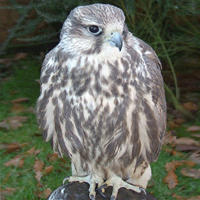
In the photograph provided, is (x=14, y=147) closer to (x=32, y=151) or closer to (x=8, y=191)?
(x=32, y=151)

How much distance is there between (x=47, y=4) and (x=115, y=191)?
2623 mm

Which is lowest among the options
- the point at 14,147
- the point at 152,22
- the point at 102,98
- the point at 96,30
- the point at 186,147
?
the point at 14,147

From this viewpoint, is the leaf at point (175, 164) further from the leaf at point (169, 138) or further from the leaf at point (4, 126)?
the leaf at point (4, 126)

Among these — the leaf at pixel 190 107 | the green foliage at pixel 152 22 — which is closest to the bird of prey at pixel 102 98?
the green foliage at pixel 152 22

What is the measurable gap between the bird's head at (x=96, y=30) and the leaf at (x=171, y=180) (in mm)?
1866

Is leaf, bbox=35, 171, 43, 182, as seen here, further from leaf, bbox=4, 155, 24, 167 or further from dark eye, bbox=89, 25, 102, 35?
dark eye, bbox=89, 25, 102, 35

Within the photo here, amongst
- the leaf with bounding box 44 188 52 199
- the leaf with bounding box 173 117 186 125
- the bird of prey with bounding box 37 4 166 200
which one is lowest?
the leaf with bounding box 173 117 186 125

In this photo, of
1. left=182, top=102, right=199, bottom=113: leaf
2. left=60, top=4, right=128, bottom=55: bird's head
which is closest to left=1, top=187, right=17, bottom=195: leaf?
left=60, top=4, right=128, bottom=55: bird's head

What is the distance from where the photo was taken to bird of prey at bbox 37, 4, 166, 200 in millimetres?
2078

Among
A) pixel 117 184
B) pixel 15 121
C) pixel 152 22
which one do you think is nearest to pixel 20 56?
pixel 15 121

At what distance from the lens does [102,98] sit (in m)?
2.15

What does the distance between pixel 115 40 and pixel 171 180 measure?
2.02 metres

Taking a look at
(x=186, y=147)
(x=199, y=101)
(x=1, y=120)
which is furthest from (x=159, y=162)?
A: (x=1, y=120)

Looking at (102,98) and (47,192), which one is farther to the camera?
(47,192)
